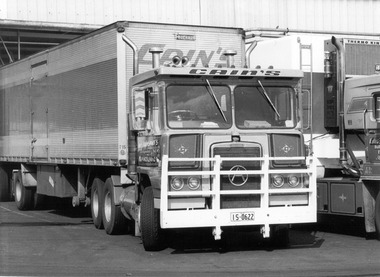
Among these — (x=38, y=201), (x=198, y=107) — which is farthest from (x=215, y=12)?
(x=198, y=107)

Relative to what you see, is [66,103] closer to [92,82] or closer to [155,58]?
[92,82]

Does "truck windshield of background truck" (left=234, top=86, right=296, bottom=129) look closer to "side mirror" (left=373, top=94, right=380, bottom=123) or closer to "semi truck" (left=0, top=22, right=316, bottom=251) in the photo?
"semi truck" (left=0, top=22, right=316, bottom=251)

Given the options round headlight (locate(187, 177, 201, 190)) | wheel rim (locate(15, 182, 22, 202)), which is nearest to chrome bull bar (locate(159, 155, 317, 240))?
round headlight (locate(187, 177, 201, 190))

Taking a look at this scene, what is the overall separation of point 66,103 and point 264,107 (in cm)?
604

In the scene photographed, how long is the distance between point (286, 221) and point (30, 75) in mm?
10198

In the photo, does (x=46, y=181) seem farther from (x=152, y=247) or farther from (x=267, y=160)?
(x=267, y=160)

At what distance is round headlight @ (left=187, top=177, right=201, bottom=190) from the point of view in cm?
1177

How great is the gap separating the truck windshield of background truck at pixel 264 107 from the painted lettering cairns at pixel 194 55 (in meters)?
2.31

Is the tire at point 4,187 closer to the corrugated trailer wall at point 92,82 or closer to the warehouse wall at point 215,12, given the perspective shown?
the corrugated trailer wall at point 92,82

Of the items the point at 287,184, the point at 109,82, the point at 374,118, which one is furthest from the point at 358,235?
the point at 109,82

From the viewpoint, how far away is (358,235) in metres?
15.1

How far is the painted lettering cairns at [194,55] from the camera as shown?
14.3 meters

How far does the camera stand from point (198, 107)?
40.2 ft

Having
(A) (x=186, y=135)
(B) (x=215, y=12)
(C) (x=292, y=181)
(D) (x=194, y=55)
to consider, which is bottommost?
(C) (x=292, y=181)
